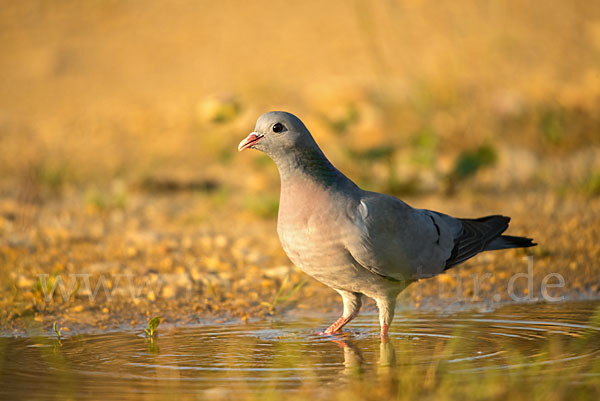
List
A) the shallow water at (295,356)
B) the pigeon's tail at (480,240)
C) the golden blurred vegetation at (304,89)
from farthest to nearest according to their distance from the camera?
the golden blurred vegetation at (304,89)
the pigeon's tail at (480,240)
the shallow water at (295,356)

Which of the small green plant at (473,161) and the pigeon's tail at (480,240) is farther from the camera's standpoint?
the small green plant at (473,161)

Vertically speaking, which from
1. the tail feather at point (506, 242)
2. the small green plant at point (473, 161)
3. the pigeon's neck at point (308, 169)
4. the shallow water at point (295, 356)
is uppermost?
the small green plant at point (473, 161)

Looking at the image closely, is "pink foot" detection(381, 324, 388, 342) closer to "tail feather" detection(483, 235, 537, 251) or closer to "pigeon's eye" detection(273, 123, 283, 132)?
"tail feather" detection(483, 235, 537, 251)

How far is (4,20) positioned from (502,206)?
12.6m

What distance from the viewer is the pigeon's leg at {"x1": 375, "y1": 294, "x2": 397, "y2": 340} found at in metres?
4.63

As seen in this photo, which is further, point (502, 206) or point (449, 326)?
point (502, 206)

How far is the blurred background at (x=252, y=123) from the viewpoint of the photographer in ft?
22.4

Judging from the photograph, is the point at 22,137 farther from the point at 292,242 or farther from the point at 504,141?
the point at 292,242

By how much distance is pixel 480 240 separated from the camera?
5102mm

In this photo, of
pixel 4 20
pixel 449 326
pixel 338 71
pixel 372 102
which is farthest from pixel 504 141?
pixel 4 20

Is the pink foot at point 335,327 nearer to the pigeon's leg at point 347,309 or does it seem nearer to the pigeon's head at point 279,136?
the pigeon's leg at point 347,309

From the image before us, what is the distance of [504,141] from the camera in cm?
1035

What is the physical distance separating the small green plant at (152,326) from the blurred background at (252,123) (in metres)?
0.69

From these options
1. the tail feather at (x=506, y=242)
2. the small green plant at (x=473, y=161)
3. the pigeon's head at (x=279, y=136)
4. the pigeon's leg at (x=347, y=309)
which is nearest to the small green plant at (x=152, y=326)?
the pigeon's leg at (x=347, y=309)
